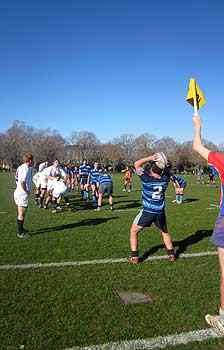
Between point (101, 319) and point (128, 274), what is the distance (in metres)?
1.81

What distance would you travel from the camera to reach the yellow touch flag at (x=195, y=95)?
4.18 metres

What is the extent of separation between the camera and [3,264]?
267 inches

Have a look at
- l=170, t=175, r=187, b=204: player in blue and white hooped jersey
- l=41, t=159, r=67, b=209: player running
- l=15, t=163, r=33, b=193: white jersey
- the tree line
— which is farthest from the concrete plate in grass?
the tree line

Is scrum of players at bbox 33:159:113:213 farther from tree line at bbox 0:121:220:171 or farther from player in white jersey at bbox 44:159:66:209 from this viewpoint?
tree line at bbox 0:121:220:171

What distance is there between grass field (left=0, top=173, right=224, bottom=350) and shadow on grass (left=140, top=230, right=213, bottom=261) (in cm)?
2

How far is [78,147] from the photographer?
368ft

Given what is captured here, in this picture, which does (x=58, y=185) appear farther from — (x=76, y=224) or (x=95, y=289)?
(x=95, y=289)

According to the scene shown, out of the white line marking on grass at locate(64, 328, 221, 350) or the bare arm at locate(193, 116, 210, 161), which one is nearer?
the white line marking on grass at locate(64, 328, 221, 350)

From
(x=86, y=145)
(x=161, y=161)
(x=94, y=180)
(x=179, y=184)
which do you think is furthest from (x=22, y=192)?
(x=86, y=145)

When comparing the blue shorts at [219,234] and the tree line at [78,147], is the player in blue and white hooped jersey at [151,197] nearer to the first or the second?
the blue shorts at [219,234]

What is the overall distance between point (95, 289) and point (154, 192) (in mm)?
2213

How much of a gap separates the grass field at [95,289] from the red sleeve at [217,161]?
1910 mm

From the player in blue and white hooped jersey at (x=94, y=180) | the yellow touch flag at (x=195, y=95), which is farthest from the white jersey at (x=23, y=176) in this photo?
the player in blue and white hooped jersey at (x=94, y=180)

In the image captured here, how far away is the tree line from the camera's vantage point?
10419 cm
